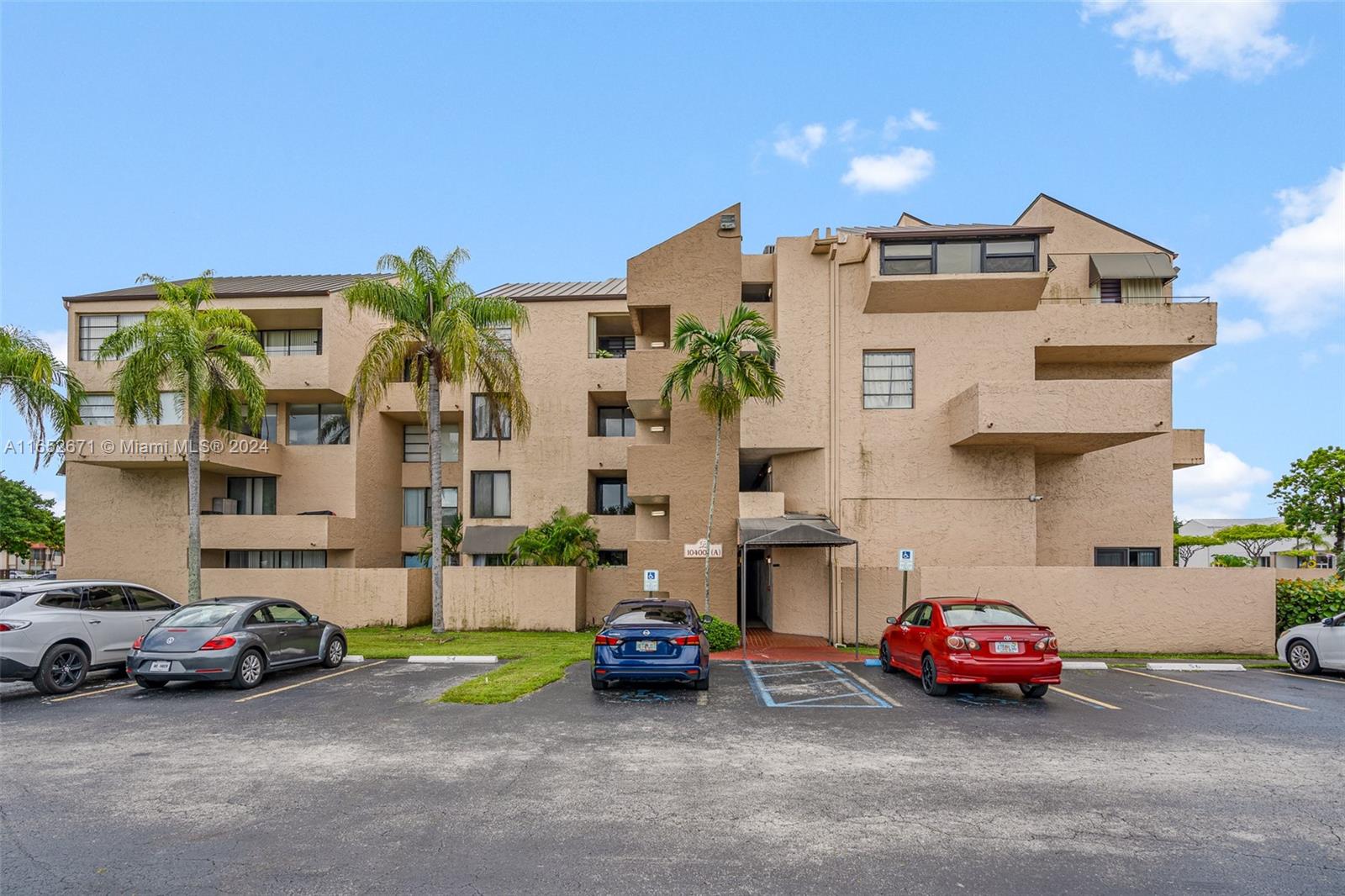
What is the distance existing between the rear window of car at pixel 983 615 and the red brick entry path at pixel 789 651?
405 centimetres

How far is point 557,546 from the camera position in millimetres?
21312

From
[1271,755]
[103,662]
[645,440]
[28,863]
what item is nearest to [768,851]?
[28,863]

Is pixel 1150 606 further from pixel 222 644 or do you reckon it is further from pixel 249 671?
pixel 222 644

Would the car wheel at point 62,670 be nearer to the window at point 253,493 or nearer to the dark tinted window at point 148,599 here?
the dark tinted window at point 148,599

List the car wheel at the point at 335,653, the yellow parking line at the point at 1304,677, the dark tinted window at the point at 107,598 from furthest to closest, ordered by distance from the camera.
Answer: the car wheel at the point at 335,653 → the yellow parking line at the point at 1304,677 → the dark tinted window at the point at 107,598

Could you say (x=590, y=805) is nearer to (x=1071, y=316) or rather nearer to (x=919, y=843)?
(x=919, y=843)

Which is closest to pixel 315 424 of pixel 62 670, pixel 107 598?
pixel 107 598

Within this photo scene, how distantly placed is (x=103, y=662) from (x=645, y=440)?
14.8m

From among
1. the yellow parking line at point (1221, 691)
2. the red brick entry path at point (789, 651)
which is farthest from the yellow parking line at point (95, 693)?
the yellow parking line at point (1221, 691)

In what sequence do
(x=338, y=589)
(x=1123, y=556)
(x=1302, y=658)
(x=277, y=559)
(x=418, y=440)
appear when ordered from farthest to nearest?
(x=418, y=440), (x=277, y=559), (x=338, y=589), (x=1123, y=556), (x=1302, y=658)

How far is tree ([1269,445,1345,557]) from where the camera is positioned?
2934 cm

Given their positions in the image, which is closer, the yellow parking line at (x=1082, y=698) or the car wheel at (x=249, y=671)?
the yellow parking line at (x=1082, y=698)

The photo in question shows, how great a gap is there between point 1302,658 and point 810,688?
1048 cm

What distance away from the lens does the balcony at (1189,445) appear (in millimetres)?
21906
